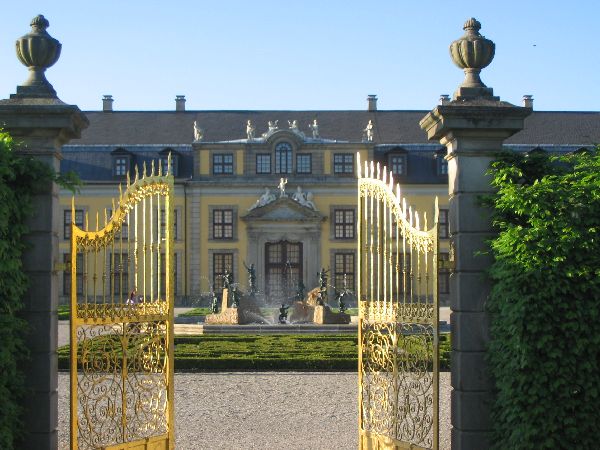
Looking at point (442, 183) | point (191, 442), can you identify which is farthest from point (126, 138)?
point (191, 442)

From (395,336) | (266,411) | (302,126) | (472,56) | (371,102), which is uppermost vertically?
(371,102)

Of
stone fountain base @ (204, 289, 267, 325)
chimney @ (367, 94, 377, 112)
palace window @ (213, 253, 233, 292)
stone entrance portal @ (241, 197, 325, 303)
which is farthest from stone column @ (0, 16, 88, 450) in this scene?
chimney @ (367, 94, 377, 112)

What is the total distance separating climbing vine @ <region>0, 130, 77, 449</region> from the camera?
20.6 feet

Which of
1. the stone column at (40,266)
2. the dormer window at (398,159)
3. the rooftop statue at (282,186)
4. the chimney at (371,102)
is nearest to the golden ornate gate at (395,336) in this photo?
the stone column at (40,266)

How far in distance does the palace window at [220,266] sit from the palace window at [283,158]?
448cm

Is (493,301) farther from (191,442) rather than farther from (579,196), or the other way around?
(191,442)

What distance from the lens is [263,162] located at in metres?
38.3

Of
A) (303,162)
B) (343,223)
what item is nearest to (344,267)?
(343,223)

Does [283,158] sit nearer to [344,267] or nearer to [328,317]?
[344,267]

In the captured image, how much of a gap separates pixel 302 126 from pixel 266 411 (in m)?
30.7

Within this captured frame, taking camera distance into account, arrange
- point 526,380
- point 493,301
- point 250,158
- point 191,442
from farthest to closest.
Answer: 1. point 250,158
2. point 191,442
3. point 493,301
4. point 526,380

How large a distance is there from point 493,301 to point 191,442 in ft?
12.7

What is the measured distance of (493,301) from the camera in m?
6.61

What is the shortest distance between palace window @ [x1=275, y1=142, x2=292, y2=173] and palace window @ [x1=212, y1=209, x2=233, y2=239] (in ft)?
9.73
